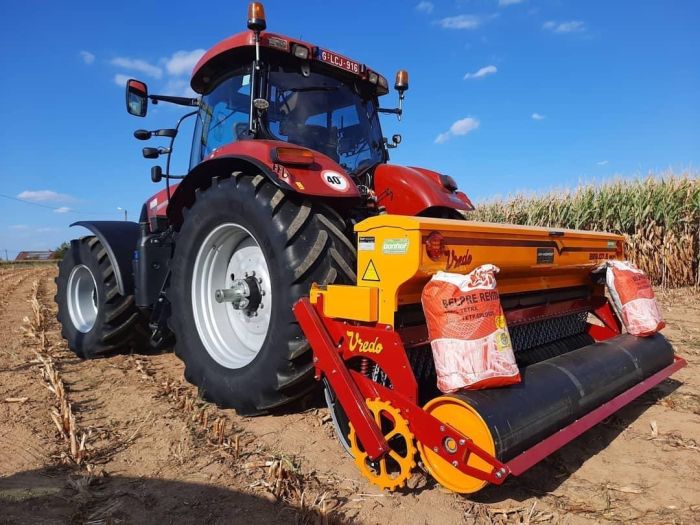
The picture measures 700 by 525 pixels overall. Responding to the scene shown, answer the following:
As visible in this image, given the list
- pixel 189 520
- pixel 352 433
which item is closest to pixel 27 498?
pixel 189 520

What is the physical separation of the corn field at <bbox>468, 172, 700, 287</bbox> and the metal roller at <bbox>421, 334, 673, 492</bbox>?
694 centimetres

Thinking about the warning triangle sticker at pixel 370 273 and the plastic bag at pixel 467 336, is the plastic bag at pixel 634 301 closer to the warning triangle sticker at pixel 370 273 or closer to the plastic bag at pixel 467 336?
the plastic bag at pixel 467 336

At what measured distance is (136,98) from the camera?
152 inches

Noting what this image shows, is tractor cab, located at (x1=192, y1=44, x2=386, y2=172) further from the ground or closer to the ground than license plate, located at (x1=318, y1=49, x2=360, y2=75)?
closer to the ground

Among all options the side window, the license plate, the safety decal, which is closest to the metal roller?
the safety decal

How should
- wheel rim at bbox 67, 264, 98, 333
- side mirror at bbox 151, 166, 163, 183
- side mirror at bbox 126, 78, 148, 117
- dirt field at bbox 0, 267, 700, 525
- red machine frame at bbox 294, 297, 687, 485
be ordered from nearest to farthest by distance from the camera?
red machine frame at bbox 294, 297, 687, 485 → dirt field at bbox 0, 267, 700, 525 → side mirror at bbox 126, 78, 148, 117 → side mirror at bbox 151, 166, 163, 183 → wheel rim at bbox 67, 264, 98, 333

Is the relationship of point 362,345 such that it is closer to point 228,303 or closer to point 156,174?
point 228,303

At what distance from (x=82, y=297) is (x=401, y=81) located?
12.4ft

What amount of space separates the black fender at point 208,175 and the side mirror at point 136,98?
3.32 feet

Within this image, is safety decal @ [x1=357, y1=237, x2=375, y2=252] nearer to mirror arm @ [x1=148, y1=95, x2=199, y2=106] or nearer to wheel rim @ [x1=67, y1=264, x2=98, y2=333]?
mirror arm @ [x1=148, y1=95, x2=199, y2=106]

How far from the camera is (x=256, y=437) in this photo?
2545 millimetres

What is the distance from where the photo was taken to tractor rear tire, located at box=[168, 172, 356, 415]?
2.46 meters

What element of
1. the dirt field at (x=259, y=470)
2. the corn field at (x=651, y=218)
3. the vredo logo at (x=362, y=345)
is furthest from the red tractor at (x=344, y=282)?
the corn field at (x=651, y=218)

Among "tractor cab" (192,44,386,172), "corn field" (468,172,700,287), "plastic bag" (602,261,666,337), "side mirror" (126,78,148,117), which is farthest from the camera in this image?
"corn field" (468,172,700,287)
